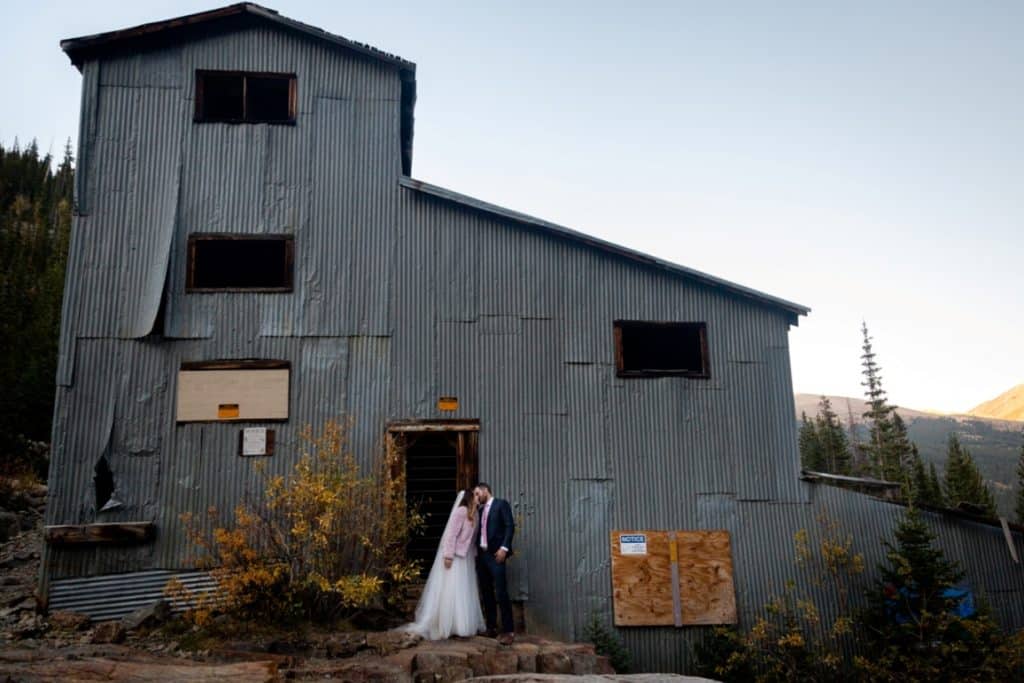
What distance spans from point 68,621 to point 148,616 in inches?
50.1

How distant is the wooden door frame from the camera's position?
1260 cm

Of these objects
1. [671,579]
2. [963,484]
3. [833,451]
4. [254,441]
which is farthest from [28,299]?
[963,484]

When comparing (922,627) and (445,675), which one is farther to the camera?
(922,627)

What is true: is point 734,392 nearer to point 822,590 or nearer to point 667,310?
point 667,310

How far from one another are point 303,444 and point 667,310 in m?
6.80

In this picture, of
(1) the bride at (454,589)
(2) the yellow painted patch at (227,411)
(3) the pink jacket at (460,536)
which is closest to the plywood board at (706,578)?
(1) the bride at (454,589)

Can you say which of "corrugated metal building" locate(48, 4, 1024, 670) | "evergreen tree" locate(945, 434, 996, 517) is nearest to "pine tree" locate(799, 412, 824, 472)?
"evergreen tree" locate(945, 434, 996, 517)

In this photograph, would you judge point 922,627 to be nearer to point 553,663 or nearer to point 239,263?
point 553,663

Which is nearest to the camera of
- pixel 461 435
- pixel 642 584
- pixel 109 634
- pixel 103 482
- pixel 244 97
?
pixel 109 634

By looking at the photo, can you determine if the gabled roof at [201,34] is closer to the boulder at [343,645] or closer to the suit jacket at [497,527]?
the suit jacket at [497,527]

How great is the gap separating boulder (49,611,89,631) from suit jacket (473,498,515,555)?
19.6 ft

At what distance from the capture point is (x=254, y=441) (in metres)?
12.3

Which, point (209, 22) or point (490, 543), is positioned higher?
point (209, 22)

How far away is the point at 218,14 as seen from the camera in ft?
44.5
